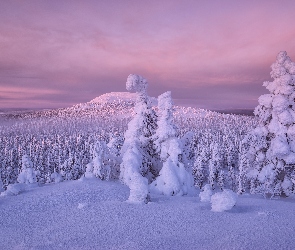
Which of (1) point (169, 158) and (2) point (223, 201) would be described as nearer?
(2) point (223, 201)

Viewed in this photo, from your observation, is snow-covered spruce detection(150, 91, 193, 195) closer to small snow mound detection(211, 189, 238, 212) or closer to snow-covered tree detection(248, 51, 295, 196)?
snow-covered tree detection(248, 51, 295, 196)

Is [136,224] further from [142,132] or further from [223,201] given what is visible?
[142,132]

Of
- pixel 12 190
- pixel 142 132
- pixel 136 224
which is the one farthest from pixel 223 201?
pixel 142 132

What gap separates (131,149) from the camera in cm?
2041

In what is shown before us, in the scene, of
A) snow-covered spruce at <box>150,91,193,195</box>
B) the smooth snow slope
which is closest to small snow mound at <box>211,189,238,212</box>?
the smooth snow slope

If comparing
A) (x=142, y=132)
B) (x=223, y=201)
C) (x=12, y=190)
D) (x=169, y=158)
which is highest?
(x=142, y=132)

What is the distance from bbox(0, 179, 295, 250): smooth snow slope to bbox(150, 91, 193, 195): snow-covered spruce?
660 cm

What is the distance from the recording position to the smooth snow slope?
6.26 m

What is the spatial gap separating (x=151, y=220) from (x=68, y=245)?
7.92 feet

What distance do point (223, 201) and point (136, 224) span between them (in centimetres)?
297

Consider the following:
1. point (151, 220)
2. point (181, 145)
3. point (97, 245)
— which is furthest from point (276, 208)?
point (181, 145)

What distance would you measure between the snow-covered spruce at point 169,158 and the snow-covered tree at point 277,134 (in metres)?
6.96

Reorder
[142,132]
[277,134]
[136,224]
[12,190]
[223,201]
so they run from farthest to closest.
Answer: [142,132] < [277,134] < [12,190] < [223,201] < [136,224]

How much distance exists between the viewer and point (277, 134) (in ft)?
67.2
